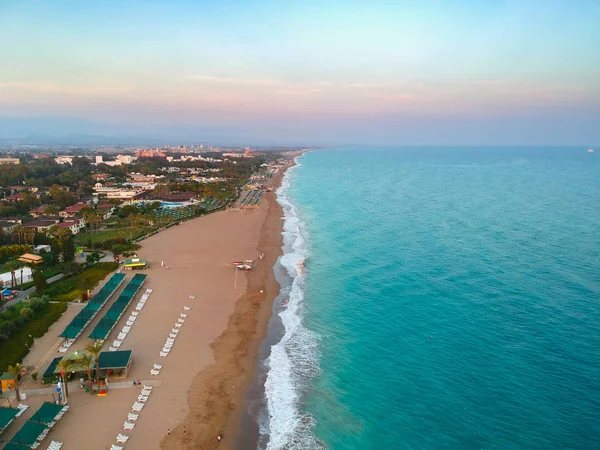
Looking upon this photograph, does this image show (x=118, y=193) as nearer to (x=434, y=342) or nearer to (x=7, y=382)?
(x=7, y=382)

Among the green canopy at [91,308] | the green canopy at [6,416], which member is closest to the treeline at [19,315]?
the green canopy at [91,308]

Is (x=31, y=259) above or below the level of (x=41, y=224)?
below

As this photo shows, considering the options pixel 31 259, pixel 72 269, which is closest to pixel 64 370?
pixel 72 269

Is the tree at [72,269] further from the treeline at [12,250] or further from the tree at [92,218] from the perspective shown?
the tree at [92,218]

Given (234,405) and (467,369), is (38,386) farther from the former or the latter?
(467,369)

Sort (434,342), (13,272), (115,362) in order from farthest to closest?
(13,272) < (434,342) < (115,362)

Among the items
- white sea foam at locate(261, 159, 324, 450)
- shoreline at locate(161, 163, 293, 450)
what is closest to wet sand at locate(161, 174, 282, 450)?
shoreline at locate(161, 163, 293, 450)
